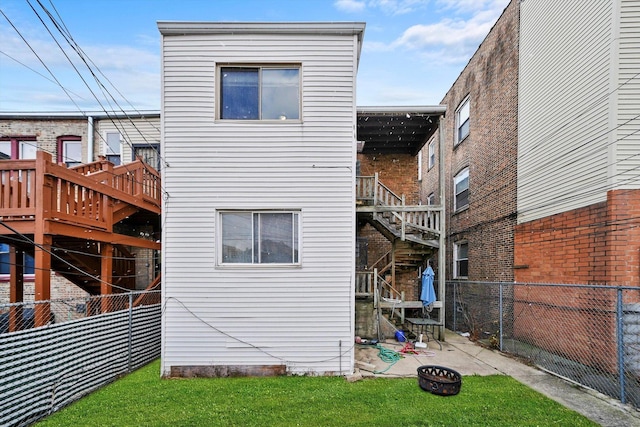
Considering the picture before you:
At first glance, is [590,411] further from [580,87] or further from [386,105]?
[386,105]

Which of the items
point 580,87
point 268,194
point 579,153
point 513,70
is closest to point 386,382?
point 268,194

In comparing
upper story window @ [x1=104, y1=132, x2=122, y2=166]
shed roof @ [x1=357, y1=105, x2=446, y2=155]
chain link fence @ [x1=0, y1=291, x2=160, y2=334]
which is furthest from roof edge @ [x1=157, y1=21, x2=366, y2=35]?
upper story window @ [x1=104, y1=132, x2=122, y2=166]

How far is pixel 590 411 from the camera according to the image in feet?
15.7

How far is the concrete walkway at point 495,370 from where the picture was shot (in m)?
4.75

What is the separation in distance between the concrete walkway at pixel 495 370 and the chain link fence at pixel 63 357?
4.44 m

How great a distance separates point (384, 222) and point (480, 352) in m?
3.87

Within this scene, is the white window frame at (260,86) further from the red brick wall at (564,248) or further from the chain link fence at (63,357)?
the red brick wall at (564,248)

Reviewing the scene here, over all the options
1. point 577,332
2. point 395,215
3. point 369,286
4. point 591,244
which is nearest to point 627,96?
point 591,244

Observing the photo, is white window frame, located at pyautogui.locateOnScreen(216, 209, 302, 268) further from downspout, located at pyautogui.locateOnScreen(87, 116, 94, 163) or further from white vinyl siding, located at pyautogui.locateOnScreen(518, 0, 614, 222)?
downspout, located at pyautogui.locateOnScreen(87, 116, 94, 163)

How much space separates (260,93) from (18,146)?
10530 mm

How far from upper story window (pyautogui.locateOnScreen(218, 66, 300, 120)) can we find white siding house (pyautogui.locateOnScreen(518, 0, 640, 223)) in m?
5.84

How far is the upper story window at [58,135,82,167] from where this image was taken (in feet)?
38.2

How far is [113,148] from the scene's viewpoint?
11.6 metres

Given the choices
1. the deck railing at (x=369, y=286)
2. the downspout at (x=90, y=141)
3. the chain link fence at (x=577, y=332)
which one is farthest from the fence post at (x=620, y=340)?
the downspout at (x=90, y=141)
